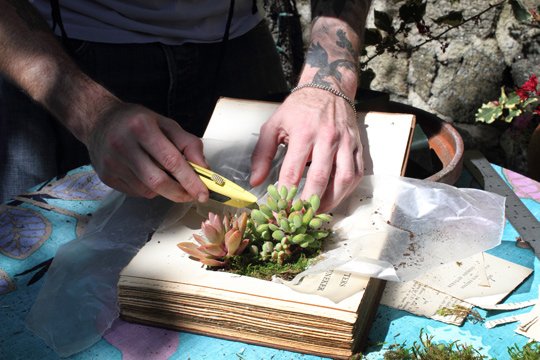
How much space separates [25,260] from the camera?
3.97 ft

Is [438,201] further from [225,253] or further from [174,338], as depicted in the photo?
[174,338]

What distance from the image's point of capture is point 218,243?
3.24ft

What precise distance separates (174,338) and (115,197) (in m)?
0.43

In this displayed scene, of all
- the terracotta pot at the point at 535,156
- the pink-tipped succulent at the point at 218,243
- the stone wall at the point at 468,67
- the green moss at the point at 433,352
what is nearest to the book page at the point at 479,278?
the green moss at the point at 433,352

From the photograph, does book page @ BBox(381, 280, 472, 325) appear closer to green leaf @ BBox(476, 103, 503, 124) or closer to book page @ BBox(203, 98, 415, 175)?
book page @ BBox(203, 98, 415, 175)

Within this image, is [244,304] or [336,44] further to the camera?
[336,44]

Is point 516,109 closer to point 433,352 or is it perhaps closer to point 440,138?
point 440,138

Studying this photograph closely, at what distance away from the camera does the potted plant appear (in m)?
1.95

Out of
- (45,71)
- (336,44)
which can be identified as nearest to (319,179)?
(336,44)

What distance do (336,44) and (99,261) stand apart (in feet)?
2.60

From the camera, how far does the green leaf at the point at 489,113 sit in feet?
6.98

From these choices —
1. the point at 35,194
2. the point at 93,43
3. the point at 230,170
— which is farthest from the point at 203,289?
the point at 93,43

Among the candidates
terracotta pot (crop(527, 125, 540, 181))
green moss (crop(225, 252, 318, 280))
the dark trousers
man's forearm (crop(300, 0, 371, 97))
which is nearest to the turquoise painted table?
green moss (crop(225, 252, 318, 280))

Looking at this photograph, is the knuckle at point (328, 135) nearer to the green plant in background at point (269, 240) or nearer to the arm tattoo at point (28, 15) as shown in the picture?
the green plant in background at point (269, 240)
